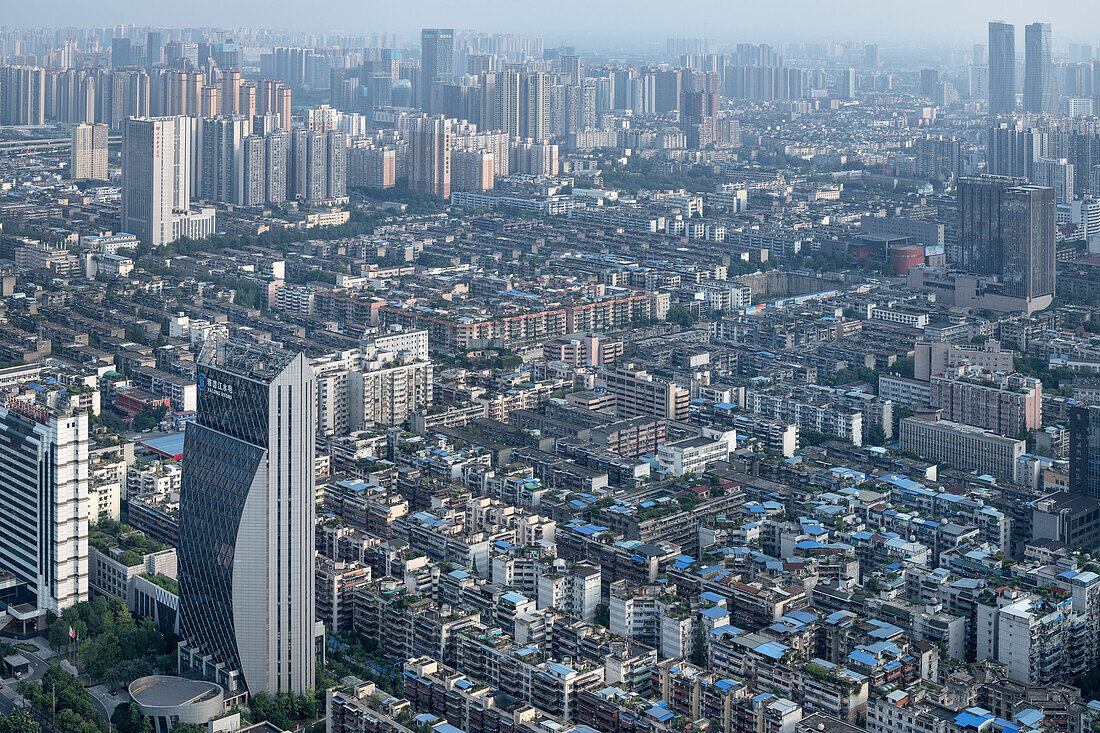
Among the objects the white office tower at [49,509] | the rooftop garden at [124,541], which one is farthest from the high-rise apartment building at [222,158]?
the white office tower at [49,509]

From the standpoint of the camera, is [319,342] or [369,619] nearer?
[369,619]


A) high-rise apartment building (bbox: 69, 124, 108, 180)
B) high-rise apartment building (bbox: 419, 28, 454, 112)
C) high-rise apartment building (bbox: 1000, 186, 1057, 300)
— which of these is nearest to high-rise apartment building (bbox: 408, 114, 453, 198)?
high-rise apartment building (bbox: 69, 124, 108, 180)

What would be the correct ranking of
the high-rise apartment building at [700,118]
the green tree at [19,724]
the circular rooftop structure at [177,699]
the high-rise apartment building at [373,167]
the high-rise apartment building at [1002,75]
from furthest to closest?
the high-rise apartment building at [1002,75] < the high-rise apartment building at [700,118] < the high-rise apartment building at [373,167] < the circular rooftop structure at [177,699] < the green tree at [19,724]

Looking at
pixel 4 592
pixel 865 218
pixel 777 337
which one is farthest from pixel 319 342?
pixel 865 218

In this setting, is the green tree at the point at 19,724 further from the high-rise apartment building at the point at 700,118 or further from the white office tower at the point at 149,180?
the high-rise apartment building at the point at 700,118

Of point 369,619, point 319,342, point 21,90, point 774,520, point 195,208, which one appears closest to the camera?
point 369,619

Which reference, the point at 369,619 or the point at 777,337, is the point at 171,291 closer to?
the point at 777,337

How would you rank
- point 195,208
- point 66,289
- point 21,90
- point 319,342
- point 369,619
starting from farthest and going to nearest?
point 21,90 < point 195,208 < point 66,289 < point 319,342 < point 369,619
